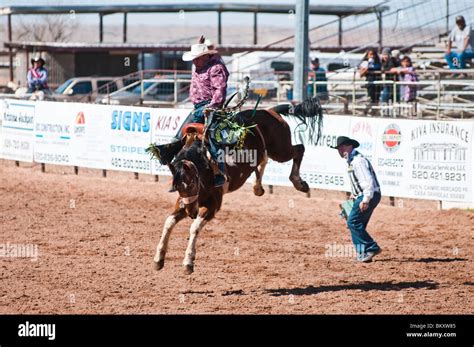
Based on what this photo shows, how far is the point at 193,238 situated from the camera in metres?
11.2

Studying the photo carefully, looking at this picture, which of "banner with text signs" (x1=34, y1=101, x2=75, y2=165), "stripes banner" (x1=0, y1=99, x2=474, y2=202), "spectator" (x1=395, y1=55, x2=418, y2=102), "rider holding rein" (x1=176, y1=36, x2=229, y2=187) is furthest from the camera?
"banner with text signs" (x1=34, y1=101, x2=75, y2=165)

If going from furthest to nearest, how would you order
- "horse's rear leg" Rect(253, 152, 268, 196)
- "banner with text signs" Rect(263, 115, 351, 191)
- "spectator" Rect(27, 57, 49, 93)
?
1. "spectator" Rect(27, 57, 49, 93)
2. "banner with text signs" Rect(263, 115, 351, 191)
3. "horse's rear leg" Rect(253, 152, 268, 196)

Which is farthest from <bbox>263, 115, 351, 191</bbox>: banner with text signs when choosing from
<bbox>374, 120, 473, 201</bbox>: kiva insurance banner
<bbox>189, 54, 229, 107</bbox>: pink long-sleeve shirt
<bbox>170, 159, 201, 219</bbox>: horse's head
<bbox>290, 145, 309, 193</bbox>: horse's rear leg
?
<bbox>170, 159, 201, 219</bbox>: horse's head

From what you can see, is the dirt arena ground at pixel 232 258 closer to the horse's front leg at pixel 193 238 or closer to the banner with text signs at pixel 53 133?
the horse's front leg at pixel 193 238

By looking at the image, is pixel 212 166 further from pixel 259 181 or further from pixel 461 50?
pixel 461 50

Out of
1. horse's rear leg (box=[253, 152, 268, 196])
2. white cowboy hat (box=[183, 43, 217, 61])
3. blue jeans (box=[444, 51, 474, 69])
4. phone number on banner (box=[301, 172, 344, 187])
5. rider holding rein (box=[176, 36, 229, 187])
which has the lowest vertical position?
phone number on banner (box=[301, 172, 344, 187])

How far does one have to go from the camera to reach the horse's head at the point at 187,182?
35.2ft

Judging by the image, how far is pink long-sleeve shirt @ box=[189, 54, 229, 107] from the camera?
11.9 m

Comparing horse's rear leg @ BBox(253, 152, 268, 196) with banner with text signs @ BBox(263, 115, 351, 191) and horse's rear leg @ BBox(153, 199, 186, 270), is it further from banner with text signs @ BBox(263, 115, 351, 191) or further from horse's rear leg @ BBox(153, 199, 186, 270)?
banner with text signs @ BBox(263, 115, 351, 191)

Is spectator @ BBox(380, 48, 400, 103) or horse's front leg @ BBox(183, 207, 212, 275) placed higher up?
spectator @ BBox(380, 48, 400, 103)

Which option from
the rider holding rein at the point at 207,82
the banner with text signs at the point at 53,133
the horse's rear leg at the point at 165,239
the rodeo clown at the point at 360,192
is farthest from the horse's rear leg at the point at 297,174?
the banner with text signs at the point at 53,133

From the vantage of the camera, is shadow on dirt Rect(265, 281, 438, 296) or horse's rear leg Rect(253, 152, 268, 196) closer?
shadow on dirt Rect(265, 281, 438, 296)

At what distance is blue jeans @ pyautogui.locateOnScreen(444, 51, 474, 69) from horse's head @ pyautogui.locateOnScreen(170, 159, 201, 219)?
13754 millimetres
